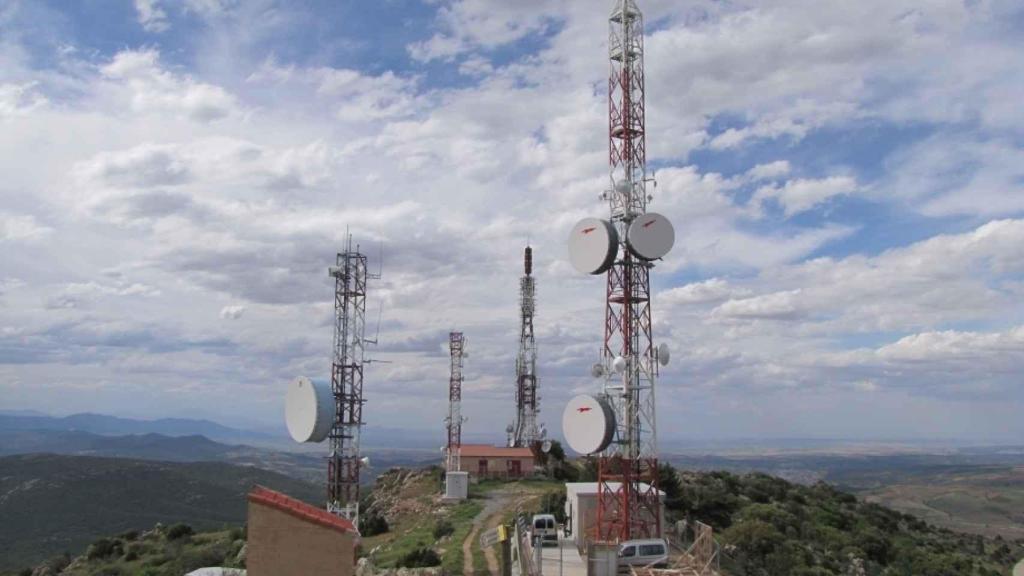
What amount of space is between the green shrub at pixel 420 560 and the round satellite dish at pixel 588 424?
20.2ft

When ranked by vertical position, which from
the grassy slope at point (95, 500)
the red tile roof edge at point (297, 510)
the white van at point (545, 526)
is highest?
the red tile roof edge at point (297, 510)

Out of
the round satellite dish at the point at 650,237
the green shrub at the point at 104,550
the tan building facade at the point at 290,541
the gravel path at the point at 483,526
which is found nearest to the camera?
the tan building facade at the point at 290,541

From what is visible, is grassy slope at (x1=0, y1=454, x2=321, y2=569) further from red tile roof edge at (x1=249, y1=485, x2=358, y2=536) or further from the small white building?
red tile roof edge at (x1=249, y1=485, x2=358, y2=536)

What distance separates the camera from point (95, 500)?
8875cm

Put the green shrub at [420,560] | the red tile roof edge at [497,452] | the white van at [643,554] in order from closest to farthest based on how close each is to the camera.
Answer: the white van at [643,554], the green shrub at [420,560], the red tile roof edge at [497,452]

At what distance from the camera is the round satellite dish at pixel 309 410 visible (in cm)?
3372

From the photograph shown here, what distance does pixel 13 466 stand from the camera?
380 feet

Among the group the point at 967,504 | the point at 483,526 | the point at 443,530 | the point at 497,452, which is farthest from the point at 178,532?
the point at 967,504

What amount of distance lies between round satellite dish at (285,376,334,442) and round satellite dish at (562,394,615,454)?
423 inches

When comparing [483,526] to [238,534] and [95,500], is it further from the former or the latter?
[95,500]

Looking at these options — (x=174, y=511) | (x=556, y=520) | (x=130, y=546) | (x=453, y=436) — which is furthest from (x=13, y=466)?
(x=556, y=520)

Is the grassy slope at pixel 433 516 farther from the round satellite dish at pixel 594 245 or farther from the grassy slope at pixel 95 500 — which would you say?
the grassy slope at pixel 95 500

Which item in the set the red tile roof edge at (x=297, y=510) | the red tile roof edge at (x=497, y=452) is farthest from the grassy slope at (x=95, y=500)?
the red tile roof edge at (x=297, y=510)

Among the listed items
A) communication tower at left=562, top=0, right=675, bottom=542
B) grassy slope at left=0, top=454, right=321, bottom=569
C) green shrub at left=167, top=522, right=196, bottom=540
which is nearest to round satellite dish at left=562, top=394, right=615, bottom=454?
communication tower at left=562, top=0, right=675, bottom=542
